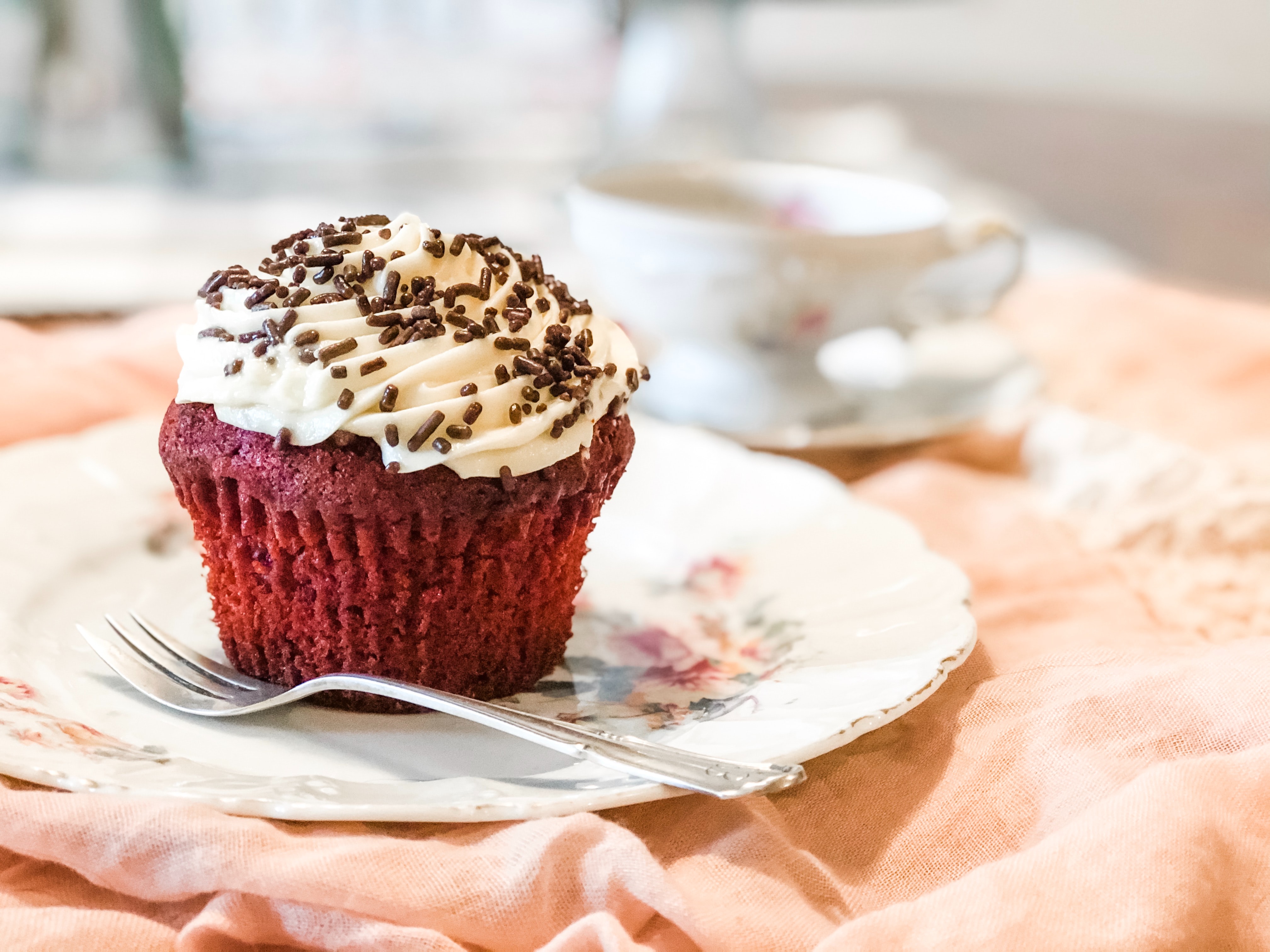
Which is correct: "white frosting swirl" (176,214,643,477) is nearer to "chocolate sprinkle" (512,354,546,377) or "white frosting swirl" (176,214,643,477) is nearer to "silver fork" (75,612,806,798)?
"chocolate sprinkle" (512,354,546,377)

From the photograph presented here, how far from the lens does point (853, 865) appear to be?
1.07 m

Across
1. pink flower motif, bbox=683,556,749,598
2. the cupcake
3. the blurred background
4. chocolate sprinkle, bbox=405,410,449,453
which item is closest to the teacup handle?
the blurred background

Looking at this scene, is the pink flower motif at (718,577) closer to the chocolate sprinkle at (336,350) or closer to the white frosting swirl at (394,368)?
the white frosting swirl at (394,368)

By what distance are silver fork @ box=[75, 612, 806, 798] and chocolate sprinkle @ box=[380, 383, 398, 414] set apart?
0.25 m

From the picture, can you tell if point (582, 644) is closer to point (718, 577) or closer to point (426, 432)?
point (718, 577)

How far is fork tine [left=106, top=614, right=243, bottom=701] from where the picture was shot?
1.28 m

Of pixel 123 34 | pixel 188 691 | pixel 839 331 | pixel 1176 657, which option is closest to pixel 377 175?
pixel 123 34

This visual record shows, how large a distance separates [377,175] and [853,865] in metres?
2.79

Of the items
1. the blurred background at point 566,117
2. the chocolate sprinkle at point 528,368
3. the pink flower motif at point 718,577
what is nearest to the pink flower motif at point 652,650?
the pink flower motif at point 718,577

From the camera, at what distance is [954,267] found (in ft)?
6.87

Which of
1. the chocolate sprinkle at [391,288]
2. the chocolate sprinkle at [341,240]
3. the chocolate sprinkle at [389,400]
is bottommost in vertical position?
the chocolate sprinkle at [389,400]

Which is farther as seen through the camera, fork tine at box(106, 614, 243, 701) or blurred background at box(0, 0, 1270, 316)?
blurred background at box(0, 0, 1270, 316)

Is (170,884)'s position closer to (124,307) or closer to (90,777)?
(90,777)

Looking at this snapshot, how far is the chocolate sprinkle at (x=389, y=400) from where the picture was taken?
1.19 meters
